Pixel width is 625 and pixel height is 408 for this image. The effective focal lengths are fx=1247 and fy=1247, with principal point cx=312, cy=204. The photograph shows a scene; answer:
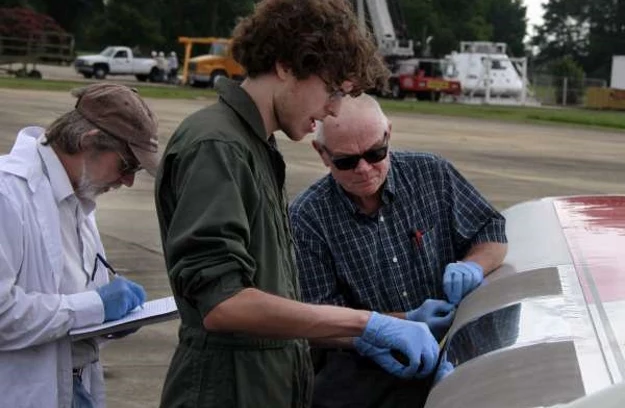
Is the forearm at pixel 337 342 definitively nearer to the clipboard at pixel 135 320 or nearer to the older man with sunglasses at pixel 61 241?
the clipboard at pixel 135 320

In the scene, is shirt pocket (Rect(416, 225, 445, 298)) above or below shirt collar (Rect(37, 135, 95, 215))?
below

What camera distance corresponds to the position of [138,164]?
3.17 m

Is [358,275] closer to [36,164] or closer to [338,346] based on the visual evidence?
[338,346]

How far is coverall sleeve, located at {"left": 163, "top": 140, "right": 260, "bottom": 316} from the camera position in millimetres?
2418

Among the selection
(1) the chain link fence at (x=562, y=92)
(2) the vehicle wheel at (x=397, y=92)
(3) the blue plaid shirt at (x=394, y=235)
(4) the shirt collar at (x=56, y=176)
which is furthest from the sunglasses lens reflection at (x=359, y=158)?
(1) the chain link fence at (x=562, y=92)

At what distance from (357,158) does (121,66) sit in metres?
54.7

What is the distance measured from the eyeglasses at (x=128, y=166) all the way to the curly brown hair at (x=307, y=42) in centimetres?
60

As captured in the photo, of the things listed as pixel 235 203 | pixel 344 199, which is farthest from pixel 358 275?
pixel 235 203

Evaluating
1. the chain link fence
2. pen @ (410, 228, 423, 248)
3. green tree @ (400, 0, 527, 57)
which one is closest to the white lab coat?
pen @ (410, 228, 423, 248)

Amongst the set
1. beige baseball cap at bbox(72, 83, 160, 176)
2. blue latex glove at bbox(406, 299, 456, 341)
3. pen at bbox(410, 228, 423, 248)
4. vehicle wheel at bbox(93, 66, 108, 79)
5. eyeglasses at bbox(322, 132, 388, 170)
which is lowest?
vehicle wheel at bbox(93, 66, 108, 79)

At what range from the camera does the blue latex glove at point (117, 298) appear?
126 inches

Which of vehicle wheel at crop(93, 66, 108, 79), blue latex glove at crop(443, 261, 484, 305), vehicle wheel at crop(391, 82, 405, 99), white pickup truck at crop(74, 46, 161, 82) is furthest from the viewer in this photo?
white pickup truck at crop(74, 46, 161, 82)

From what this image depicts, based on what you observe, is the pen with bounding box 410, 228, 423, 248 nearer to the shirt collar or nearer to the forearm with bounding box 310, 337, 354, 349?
the forearm with bounding box 310, 337, 354, 349

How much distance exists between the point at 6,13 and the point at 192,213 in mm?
57547
